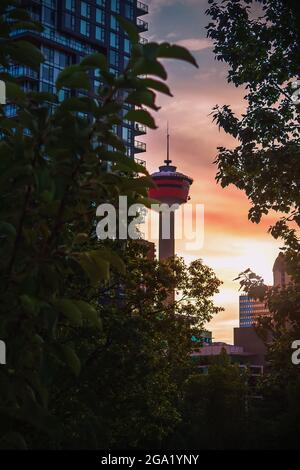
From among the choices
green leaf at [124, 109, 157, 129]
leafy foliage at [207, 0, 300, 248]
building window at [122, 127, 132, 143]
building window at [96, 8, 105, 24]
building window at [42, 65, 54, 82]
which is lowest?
green leaf at [124, 109, 157, 129]

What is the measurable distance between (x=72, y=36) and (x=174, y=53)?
15382 cm

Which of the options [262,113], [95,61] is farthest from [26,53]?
[262,113]

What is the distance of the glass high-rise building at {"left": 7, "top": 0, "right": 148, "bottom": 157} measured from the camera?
14475 centimetres

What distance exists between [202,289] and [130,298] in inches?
195

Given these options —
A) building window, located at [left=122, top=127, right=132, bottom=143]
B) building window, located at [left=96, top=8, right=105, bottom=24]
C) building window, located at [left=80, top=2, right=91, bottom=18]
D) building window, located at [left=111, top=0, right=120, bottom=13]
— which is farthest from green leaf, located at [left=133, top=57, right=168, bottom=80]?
building window, located at [left=122, top=127, right=132, bottom=143]

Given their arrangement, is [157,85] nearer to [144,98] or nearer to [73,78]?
[144,98]

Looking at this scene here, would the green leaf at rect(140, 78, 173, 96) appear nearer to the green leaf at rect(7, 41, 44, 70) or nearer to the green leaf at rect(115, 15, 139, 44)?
the green leaf at rect(115, 15, 139, 44)

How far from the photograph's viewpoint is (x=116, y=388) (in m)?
25.0

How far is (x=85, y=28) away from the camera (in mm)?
154625

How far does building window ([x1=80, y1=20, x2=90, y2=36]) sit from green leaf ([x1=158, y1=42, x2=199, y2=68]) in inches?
6123

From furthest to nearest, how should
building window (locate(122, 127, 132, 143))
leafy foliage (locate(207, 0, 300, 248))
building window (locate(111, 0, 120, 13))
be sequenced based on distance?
building window (locate(122, 127, 132, 143)) < building window (locate(111, 0, 120, 13)) < leafy foliage (locate(207, 0, 300, 248))
